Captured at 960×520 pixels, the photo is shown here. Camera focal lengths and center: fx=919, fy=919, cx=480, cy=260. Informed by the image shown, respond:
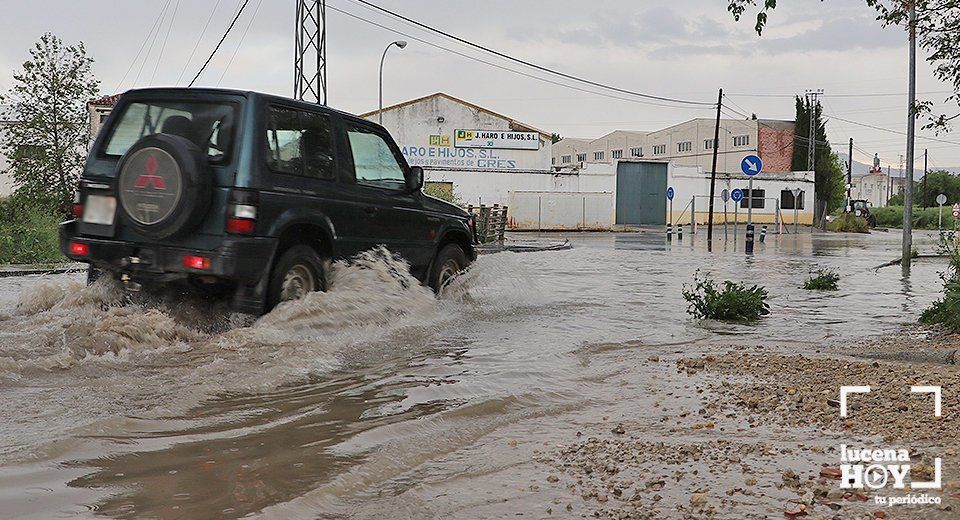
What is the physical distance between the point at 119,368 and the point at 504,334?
3.69 metres

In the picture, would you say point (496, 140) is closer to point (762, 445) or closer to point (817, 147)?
point (817, 147)

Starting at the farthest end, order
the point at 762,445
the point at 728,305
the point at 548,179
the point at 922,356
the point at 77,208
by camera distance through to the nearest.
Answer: the point at 548,179 < the point at 728,305 < the point at 77,208 < the point at 922,356 < the point at 762,445

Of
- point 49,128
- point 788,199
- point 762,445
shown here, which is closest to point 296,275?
point 762,445

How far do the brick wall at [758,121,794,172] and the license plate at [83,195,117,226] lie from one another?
77300mm

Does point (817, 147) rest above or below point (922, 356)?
above

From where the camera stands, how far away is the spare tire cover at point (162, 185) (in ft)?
22.5

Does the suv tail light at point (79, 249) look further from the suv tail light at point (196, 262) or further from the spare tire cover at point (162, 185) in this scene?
the suv tail light at point (196, 262)

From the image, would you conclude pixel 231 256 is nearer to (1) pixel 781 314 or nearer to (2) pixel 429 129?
(1) pixel 781 314

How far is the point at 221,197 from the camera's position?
7.08 m

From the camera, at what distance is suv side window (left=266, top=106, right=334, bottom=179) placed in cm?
751

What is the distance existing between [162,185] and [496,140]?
53.7 m

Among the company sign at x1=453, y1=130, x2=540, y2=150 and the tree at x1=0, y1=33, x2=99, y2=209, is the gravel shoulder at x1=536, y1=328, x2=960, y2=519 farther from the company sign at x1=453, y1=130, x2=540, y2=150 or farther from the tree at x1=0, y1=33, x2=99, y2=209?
the company sign at x1=453, y1=130, x2=540, y2=150

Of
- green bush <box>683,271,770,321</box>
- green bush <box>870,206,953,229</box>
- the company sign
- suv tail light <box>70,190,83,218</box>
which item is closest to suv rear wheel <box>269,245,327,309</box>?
suv tail light <box>70,190,83,218</box>

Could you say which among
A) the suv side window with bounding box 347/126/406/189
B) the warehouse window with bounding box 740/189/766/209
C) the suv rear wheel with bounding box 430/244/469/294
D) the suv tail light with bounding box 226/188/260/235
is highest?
the warehouse window with bounding box 740/189/766/209
